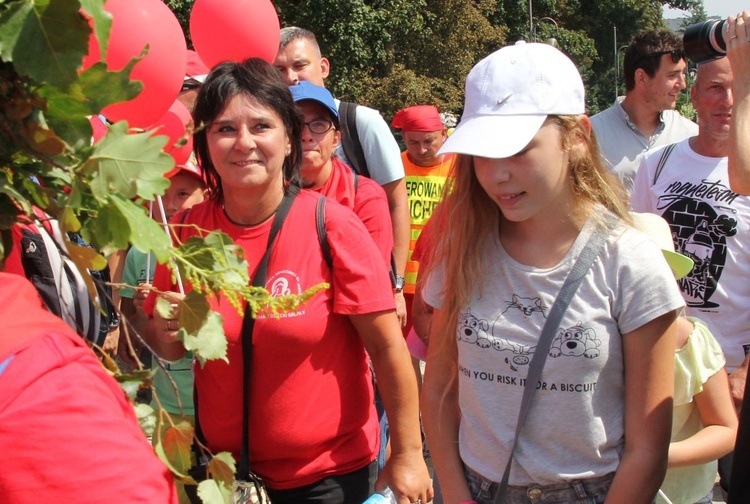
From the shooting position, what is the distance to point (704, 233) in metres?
3.20

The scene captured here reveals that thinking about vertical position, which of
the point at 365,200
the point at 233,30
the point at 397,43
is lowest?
the point at 365,200

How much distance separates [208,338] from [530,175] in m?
0.90

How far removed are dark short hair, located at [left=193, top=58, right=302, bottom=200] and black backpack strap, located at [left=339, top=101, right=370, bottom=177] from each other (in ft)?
3.99

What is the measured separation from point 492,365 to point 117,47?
1074mm

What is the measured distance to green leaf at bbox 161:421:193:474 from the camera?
1231mm

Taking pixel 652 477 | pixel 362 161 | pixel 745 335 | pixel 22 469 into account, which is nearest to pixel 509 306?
pixel 652 477

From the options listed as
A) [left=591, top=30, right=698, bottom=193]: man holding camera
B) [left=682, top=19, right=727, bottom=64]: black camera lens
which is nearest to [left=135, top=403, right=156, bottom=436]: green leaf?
[left=682, top=19, right=727, bottom=64]: black camera lens

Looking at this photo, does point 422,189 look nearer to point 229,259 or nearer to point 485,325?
point 485,325

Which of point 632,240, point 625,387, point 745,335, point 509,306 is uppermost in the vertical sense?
point 632,240

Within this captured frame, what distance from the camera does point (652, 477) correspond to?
6.14ft

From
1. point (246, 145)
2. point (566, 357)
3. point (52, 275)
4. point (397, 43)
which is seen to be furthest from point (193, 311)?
point (397, 43)

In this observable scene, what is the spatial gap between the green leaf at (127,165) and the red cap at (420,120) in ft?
15.2

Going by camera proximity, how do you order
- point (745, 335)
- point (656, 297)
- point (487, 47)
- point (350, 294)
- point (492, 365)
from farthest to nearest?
1. point (487, 47)
2. point (745, 335)
3. point (350, 294)
4. point (492, 365)
5. point (656, 297)

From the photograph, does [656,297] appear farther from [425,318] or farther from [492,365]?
[425,318]
